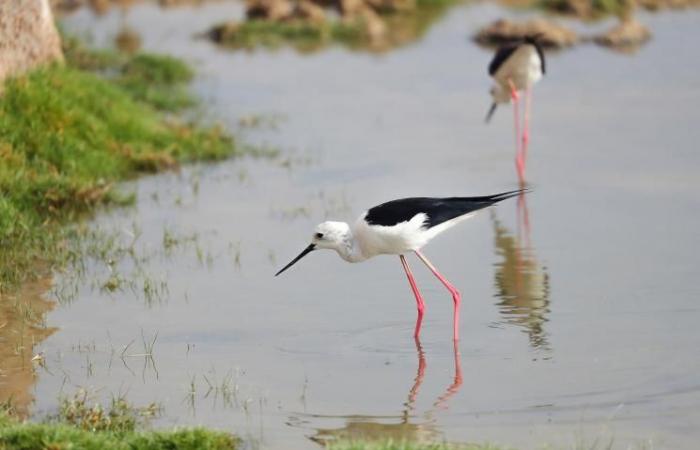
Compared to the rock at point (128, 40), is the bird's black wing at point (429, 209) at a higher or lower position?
lower

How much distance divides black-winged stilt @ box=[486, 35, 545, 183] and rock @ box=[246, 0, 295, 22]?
8.34 metres

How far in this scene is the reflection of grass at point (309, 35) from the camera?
1888 centimetres

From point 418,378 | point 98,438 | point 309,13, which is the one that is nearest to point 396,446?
point 98,438

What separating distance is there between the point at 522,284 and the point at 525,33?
1063 cm

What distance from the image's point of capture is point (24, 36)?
37.4ft

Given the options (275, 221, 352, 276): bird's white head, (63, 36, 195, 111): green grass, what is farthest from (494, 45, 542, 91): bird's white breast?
(275, 221, 352, 276): bird's white head

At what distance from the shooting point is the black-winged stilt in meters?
11.6

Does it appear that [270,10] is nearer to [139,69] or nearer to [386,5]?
[386,5]

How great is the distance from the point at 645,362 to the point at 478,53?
11.7m

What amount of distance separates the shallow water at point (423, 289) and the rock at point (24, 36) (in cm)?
170

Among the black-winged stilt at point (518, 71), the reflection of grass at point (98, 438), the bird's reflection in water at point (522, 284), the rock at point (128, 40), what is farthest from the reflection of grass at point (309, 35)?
the reflection of grass at point (98, 438)

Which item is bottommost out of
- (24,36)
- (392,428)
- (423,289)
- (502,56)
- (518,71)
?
(392,428)

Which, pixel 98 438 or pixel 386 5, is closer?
pixel 98 438

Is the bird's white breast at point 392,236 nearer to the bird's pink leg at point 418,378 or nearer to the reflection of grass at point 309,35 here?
the bird's pink leg at point 418,378
